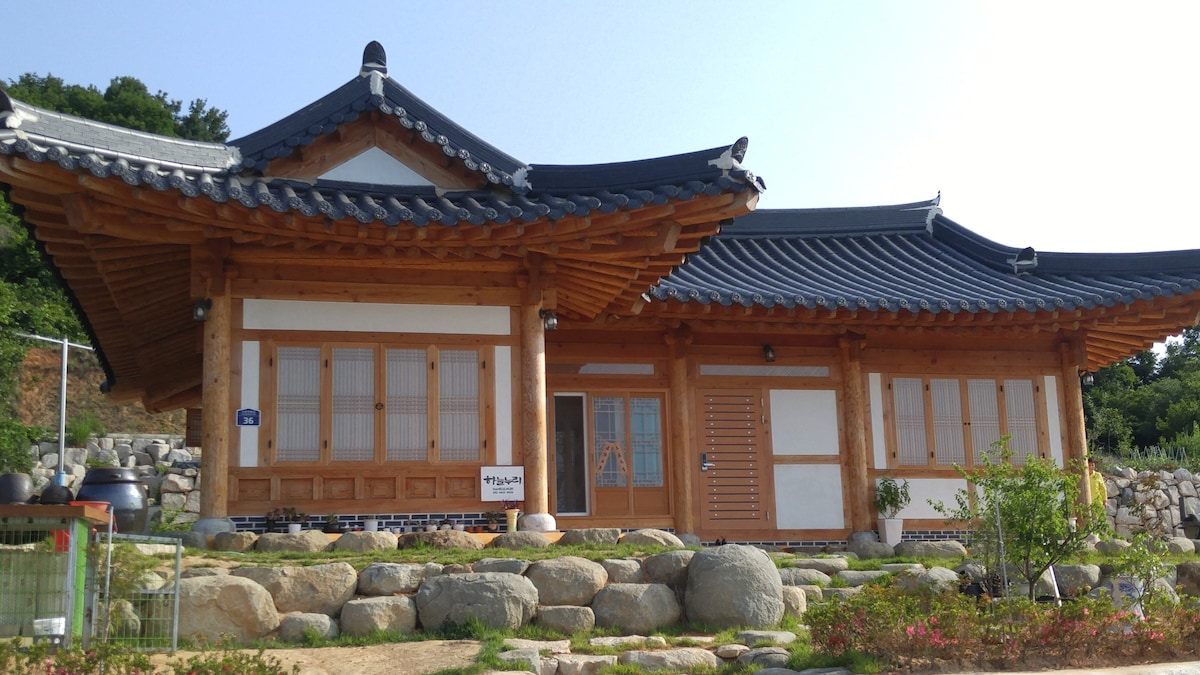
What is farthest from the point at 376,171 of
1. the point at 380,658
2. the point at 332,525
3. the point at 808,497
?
the point at 808,497

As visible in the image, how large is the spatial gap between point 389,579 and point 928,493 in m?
8.76

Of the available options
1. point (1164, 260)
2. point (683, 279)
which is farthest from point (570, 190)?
point (1164, 260)

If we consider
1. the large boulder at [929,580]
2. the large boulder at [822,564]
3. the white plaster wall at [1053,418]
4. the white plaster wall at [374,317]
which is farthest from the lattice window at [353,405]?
the white plaster wall at [1053,418]

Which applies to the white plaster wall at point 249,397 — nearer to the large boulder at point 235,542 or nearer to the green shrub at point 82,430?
the large boulder at point 235,542

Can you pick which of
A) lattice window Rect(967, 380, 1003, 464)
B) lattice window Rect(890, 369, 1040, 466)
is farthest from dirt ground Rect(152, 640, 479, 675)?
lattice window Rect(967, 380, 1003, 464)

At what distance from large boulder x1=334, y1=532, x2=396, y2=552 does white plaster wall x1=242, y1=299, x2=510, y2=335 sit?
2.46 metres

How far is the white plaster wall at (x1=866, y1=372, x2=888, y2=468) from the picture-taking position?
15.4m

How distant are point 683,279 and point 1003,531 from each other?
7711 mm

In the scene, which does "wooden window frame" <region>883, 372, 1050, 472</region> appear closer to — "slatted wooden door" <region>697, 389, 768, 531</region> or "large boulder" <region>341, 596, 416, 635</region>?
"slatted wooden door" <region>697, 389, 768, 531</region>

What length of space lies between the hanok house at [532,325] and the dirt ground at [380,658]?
3.21 m

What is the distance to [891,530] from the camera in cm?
1492

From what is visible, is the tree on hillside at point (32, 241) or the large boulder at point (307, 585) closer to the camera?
the large boulder at point (307, 585)

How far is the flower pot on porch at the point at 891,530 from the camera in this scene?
587 inches

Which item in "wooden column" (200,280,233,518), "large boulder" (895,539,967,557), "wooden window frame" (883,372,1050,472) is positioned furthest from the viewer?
"wooden window frame" (883,372,1050,472)
